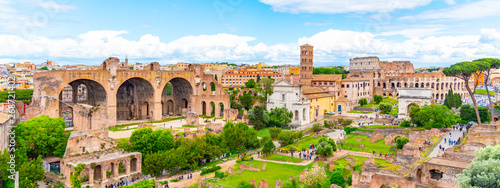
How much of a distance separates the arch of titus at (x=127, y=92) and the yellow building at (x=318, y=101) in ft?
45.9

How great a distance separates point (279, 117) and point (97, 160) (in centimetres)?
2832

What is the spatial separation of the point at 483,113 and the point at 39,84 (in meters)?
60.7

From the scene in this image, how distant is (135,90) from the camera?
63.4 m

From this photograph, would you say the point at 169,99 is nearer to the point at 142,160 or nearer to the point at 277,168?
the point at 142,160

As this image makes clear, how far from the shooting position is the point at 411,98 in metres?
57.1

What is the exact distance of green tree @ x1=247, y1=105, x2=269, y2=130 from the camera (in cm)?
5312

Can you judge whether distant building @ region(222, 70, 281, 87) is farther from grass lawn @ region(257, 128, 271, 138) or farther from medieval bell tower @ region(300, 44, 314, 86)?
grass lawn @ region(257, 128, 271, 138)

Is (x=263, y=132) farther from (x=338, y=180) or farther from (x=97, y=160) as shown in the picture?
(x=338, y=180)

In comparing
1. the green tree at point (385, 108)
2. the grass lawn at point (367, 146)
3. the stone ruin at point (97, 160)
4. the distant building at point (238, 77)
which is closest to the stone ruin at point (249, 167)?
the stone ruin at point (97, 160)

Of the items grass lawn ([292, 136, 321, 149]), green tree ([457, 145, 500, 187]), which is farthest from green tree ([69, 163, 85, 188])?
green tree ([457, 145, 500, 187])

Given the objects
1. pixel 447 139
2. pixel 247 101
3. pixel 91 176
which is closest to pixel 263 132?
pixel 247 101

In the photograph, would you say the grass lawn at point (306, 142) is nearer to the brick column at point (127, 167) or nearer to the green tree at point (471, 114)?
the brick column at point (127, 167)

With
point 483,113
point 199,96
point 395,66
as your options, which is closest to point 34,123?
point 199,96

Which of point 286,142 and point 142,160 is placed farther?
point 286,142
